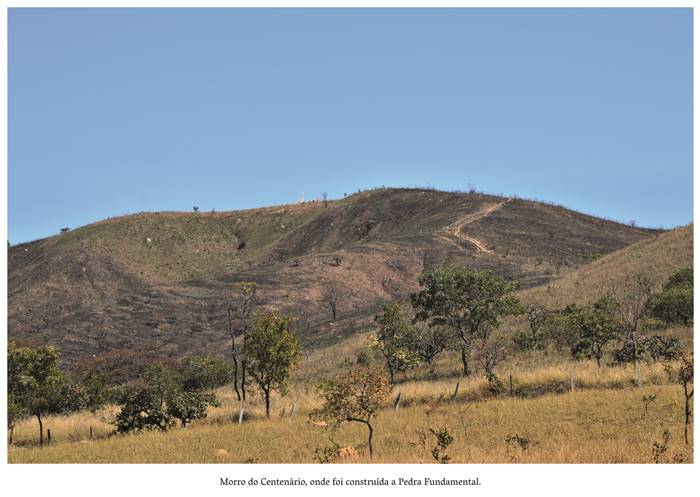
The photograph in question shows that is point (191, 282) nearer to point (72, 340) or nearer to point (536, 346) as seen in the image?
point (72, 340)

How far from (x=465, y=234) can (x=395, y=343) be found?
75.0m

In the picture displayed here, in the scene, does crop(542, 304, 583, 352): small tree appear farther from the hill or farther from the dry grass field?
the hill

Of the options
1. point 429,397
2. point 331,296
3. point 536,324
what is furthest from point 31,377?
point 331,296

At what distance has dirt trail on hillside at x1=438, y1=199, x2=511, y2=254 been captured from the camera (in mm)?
118562

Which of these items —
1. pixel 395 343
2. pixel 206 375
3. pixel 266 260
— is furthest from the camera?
pixel 266 260

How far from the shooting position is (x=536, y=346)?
161 ft

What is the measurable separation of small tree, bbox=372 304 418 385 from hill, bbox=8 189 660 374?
25574mm

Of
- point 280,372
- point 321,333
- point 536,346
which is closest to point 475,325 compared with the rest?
point 536,346

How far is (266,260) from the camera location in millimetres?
146875

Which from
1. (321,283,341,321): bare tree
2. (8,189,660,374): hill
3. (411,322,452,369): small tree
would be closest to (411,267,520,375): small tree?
(411,322,452,369): small tree

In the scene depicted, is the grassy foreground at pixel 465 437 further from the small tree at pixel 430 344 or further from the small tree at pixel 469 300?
the small tree at pixel 430 344

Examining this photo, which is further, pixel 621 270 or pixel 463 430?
pixel 621 270

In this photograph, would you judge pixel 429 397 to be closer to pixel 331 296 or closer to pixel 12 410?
pixel 12 410

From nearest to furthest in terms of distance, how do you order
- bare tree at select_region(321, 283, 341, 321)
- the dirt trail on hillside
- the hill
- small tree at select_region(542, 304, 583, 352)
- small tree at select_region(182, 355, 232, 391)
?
small tree at select_region(542, 304, 583, 352), small tree at select_region(182, 355, 232, 391), the hill, bare tree at select_region(321, 283, 341, 321), the dirt trail on hillside
